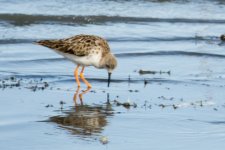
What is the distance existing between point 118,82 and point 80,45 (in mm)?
777

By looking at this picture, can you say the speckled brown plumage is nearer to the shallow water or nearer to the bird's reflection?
the shallow water

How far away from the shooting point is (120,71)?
1170 cm

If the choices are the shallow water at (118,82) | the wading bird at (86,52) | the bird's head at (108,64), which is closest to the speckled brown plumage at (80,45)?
the wading bird at (86,52)

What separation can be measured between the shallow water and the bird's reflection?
1cm

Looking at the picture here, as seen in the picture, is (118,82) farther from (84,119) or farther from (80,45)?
(84,119)

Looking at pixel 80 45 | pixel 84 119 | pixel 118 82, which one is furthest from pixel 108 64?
pixel 84 119

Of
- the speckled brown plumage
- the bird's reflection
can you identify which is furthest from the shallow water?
the speckled brown plumage

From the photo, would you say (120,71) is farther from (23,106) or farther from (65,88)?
(23,106)

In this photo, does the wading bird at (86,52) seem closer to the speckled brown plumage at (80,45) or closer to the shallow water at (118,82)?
the speckled brown plumage at (80,45)

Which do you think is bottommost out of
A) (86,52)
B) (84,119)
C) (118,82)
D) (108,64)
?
(84,119)

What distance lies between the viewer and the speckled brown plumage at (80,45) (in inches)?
433

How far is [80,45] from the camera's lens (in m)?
11.0

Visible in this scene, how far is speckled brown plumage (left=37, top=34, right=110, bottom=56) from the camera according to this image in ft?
36.1

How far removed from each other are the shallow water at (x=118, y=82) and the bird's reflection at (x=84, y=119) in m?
0.01
